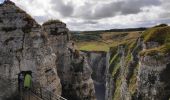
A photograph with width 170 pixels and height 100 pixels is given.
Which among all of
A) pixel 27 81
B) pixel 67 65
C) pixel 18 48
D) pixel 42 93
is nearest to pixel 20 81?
pixel 27 81

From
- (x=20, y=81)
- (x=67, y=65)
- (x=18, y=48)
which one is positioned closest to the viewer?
(x=20, y=81)

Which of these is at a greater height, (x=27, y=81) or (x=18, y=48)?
(x=18, y=48)

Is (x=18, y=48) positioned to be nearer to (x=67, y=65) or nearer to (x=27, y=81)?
(x=27, y=81)

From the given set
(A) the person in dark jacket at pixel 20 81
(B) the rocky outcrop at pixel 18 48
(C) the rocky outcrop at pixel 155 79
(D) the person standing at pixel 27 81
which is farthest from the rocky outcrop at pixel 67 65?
(D) the person standing at pixel 27 81

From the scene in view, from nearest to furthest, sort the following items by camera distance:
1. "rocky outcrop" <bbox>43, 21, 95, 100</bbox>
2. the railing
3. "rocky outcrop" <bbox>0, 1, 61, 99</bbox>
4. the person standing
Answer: the person standing
"rocky outcrop" <bbox>0, 1, 61, 99</bbox>
the railing
"rocky outcrop" <bbox>43, 21, 95, 100</bbox>

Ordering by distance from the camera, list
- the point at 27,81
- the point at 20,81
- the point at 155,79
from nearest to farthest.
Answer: the point at 27,81 → the point at 20,81 → the point at 155,79

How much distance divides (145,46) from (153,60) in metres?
23.1

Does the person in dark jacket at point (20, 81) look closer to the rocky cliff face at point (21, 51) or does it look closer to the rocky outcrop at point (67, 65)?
the rocky cliff face at point (21, 51)

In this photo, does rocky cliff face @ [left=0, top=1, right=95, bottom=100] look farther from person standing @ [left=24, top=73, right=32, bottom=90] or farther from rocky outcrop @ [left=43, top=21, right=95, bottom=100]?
rocky outcrop @ [left=43, top=21, right=95, bottom=100]

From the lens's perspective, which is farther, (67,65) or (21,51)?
(67,65)

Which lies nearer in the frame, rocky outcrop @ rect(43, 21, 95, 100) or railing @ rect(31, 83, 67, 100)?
railing @ rect(31, 83, 67, 100)

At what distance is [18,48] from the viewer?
52156 mm

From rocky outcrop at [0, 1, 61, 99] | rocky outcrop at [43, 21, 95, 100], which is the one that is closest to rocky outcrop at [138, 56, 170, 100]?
rocky outcrop at [43, 21, 95, 100]

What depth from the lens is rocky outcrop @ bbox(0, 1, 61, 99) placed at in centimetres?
5116
